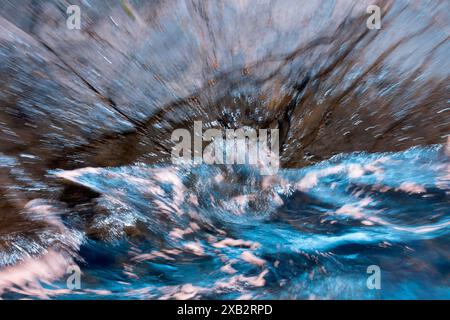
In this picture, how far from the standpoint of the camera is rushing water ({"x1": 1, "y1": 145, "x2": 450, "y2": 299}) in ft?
10.7

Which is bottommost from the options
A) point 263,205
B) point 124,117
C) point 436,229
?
point 436,229

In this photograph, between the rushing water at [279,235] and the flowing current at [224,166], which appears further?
the rushing water at [279,235]

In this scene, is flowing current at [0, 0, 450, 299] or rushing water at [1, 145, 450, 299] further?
rushing water at [1, 145, 450, 299]

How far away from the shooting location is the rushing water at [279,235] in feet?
10.7

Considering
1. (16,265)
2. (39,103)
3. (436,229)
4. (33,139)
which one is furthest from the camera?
(436,229)

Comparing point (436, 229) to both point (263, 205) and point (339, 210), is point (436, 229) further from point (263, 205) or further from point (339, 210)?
point (263, 205)

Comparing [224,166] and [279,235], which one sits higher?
[224,166]

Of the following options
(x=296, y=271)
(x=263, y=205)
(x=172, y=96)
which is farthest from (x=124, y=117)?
(x=296, y=271)

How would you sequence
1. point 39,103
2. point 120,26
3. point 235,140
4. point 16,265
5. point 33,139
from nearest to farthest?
point 120,26 < point 39,103 < point 33,139 < point 235,140 < point 16,265

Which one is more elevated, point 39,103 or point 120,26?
point 120,26

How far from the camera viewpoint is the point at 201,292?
11.3 feet

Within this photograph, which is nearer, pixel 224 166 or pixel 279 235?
pixel 224 166

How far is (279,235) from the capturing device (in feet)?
12.0

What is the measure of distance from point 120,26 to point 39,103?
713mm
